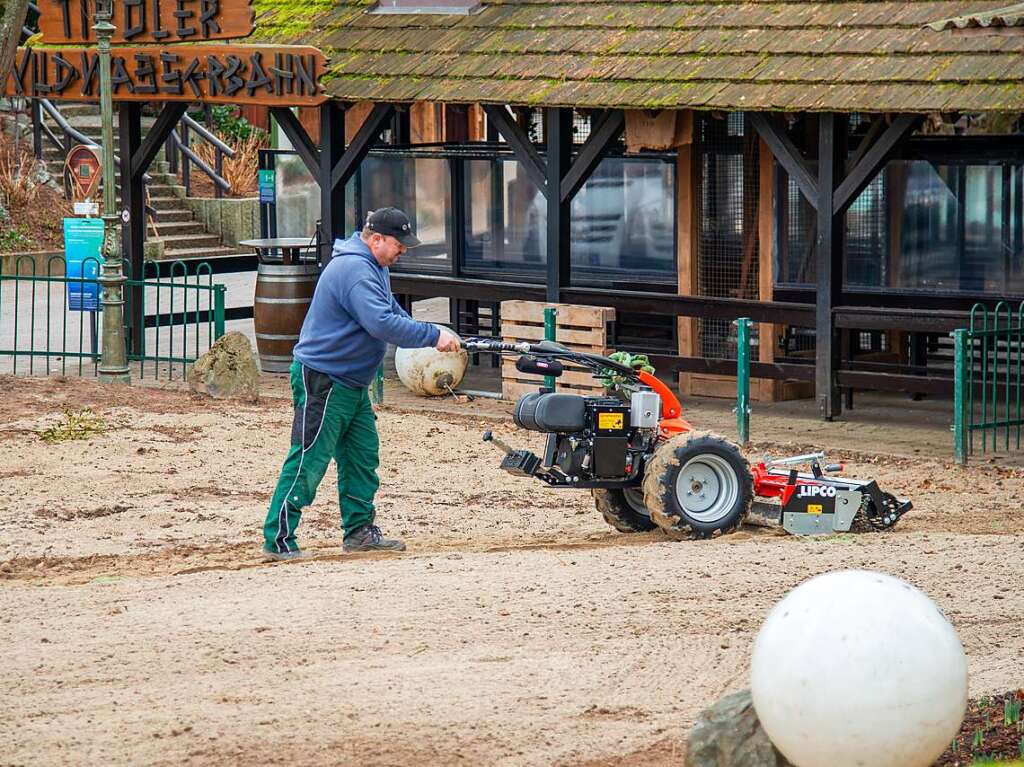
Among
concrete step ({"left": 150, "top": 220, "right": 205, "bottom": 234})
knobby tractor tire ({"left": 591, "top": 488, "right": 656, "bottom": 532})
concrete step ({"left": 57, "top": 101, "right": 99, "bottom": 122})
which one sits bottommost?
knobby tractor tire ({"left": 591, "top": 488, "right": 656, "bottom": 532})

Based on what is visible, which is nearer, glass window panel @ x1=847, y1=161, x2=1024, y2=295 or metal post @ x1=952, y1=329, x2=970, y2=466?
metal post @ x1=952, y1=329, x2=970, y2=466

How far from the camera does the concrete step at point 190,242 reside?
27930mm

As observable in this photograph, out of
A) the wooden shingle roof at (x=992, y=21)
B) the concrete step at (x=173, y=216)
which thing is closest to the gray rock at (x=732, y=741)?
the wooden shingle roof at (x=992, y=21)

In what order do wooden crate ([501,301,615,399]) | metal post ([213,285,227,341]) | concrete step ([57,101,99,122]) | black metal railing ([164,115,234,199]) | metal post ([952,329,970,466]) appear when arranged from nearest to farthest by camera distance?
metal post ([952,329,970,466]) → wooden crate ([501,301,615,399]) → metal post ([213,285,227,341]) → black metal railing ([164,115,234,199]) → concrete step ([57,101,99,122])

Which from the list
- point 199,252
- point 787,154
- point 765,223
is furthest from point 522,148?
point 199,252

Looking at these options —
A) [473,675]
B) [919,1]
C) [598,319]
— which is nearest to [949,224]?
[919,1]

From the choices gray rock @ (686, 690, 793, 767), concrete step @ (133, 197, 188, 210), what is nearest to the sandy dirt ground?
gray rock @ (686, 690, 793, 767)

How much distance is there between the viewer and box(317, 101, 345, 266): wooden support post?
54.7 feet

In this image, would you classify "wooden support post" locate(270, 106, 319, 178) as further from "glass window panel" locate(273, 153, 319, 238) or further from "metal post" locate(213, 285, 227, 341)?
"glass window panel" locate(273, 153, 319, 238)

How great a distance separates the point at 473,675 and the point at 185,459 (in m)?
6.11

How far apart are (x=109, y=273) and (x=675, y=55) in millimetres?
5384

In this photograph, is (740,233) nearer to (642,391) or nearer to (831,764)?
(642,391)

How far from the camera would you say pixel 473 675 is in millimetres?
6555

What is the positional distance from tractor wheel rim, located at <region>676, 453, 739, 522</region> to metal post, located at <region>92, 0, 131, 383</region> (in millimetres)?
7694
